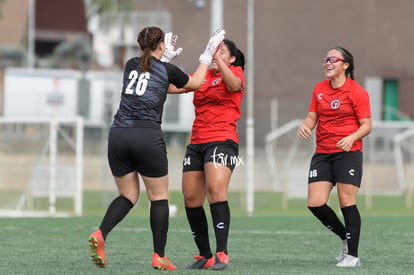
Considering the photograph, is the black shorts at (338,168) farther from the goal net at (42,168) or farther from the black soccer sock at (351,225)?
the goal net at (42,168)

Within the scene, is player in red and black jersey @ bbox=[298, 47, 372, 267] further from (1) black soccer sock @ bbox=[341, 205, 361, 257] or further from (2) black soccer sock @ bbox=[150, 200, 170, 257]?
(2) black soccer sock @ bbox=[150, 200, 170, 257]

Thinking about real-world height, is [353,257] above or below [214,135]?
below

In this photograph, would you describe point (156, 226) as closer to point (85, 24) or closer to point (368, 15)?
point (368, 15)

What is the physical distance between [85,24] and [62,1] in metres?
3.64

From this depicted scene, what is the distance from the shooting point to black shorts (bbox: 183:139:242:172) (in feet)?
30.9

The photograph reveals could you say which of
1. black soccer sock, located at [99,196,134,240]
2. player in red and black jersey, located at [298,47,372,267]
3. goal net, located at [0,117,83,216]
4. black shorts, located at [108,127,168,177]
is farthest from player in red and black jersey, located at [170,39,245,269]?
goal net, located at [0,117,83,216]

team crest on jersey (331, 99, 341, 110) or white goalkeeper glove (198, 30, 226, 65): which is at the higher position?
white goalkeeper glove (198, 30, 226, 65)

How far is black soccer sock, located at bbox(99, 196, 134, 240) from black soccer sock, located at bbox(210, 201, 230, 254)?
74 cm

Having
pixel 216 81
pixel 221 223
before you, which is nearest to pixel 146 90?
pixel 216 81

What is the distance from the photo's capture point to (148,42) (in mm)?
8938

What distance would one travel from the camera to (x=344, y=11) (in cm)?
4116

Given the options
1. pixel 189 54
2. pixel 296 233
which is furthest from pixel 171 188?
pixel 189 54

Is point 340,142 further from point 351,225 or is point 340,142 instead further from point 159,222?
point 159,222

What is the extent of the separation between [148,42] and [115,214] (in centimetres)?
140
